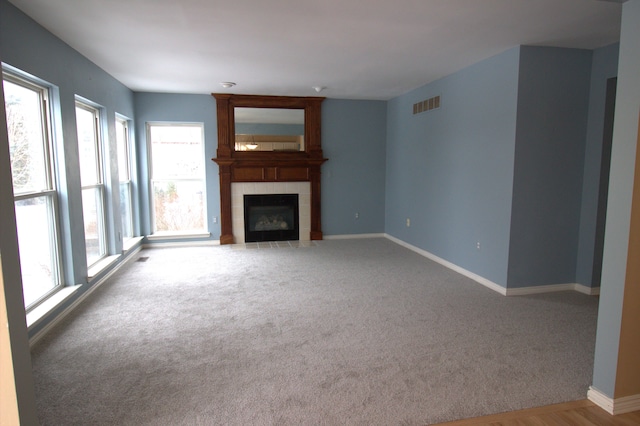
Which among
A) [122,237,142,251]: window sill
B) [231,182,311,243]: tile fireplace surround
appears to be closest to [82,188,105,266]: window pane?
[122,237,142,251]: window sill

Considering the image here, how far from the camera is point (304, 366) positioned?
2.50 meters

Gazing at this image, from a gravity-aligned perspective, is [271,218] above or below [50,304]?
above

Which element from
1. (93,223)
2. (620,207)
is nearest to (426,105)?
(620,207)

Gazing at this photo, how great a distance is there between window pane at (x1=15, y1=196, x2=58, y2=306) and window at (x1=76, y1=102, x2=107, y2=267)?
59 centimetres

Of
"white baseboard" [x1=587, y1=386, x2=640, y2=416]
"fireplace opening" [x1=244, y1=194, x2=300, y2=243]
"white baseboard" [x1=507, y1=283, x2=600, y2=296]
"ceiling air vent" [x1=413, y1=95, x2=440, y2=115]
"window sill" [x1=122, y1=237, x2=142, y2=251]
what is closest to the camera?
"white baseboard" [x1=587, y1=386, x2=640, y2=416]

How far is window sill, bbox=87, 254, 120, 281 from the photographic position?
396 cm

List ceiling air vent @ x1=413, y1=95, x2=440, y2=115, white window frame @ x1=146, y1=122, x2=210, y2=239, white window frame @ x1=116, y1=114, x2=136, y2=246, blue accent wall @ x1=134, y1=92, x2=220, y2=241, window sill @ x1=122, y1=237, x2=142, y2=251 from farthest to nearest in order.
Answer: white window frame @ x1=146, y1=122, x2=210, y2=239 < blue accent wall @ x1=134, y1=92, x2=220, y2=241 < white window frame @ x1=116, y1=114, x2=136, y2=246 < window sill @ x1=122, y1=237, x2=142, y2=251 < ceiling air vent @ x1=413, y1=95, x2=440, y2=115

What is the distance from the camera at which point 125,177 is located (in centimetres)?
570

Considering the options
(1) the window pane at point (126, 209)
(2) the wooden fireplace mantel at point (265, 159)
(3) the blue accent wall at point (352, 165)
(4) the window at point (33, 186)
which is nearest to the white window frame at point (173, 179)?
(2) the wooden fireplace mantel at point (265, 159)

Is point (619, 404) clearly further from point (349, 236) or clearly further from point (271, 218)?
point (271, 218)

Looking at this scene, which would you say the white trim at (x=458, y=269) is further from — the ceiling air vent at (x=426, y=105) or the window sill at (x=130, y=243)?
the window sill at (x=130, y=243)

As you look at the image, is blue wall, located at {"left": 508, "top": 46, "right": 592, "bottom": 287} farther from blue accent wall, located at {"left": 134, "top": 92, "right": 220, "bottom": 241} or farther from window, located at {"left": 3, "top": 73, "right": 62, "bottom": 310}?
blue accent wall, located at {"left": 134, "top": 92, "right": 220, "bottom": 241}

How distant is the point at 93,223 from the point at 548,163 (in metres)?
4.91

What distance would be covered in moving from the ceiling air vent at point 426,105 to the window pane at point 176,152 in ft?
11.1
